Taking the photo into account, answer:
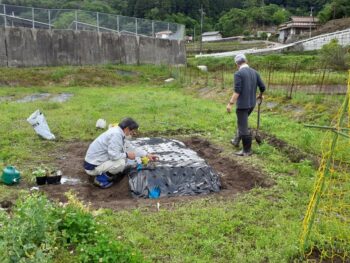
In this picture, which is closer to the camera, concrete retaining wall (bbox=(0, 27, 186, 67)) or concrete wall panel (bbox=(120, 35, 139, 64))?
concrete retaining wall (bbox=(0, 27, 186, 67))

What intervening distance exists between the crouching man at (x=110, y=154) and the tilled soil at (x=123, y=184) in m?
0.17

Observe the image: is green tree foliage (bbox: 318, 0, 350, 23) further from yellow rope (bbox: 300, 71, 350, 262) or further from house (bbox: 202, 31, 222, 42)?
yellow rope (bbox: 300, 71, 350, 262)

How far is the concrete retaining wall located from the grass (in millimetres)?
5786

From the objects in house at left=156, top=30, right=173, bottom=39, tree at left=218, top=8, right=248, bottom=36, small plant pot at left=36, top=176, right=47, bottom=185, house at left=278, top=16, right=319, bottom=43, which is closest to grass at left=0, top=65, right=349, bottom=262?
small plant pot at left=36, top=176, right=47, bottom=185

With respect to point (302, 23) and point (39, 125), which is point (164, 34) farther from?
point (302, 23)

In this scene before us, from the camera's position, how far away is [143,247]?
11.9ft

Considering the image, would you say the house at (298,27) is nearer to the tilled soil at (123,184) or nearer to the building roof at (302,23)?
the building roof at (302,23)

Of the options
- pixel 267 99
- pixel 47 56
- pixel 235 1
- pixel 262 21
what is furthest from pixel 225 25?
pixel 267 99

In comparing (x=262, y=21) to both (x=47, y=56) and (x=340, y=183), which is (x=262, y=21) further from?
(x=340, y=183)

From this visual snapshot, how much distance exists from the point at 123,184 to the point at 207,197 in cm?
126

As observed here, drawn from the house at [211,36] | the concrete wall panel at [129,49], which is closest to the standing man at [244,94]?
the concrete wall panel at [129,49]

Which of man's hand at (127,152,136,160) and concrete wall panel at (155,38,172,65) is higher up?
concrete wall panel at (155,38,172,65)

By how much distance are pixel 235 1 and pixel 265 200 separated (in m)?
89.9

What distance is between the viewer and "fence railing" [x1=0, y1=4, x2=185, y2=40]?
2078 centimetres
